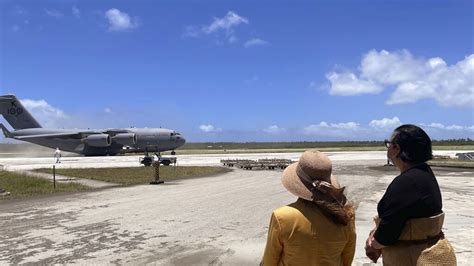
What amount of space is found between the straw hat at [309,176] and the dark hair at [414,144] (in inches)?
25.9

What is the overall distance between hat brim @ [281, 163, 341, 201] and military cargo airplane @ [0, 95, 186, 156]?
158ft

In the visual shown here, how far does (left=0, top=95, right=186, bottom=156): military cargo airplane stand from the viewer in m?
54.9

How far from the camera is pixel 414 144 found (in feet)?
11.3

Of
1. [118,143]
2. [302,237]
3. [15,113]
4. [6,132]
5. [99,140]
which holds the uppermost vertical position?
[15,113]

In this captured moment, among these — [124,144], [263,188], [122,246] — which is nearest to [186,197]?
[263,188]

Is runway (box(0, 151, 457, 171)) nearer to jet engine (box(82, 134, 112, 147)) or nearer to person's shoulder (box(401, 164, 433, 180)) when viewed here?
jet engine (box(82, 134, 112, 147))

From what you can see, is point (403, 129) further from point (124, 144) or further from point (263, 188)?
point (124, 144)

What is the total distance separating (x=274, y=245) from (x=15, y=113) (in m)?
66.2

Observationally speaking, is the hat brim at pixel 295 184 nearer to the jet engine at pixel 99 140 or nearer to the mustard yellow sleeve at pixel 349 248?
the mustard yellow sleeve at pixel 349 248

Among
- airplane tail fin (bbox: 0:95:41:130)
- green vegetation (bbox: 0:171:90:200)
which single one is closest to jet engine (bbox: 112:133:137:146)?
airplane tail fin (bbox: 0:95:41:130)

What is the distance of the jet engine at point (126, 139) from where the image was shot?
178 feet

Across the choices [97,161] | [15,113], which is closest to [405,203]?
[97,161]

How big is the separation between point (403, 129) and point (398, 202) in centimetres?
57

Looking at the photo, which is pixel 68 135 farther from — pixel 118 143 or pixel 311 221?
pixel 311 221
